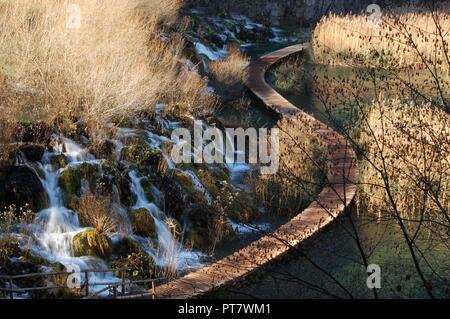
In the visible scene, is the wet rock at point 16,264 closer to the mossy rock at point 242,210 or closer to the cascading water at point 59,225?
the cascading water at point 59,225

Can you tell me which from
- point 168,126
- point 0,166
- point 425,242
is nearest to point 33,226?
point 0,166

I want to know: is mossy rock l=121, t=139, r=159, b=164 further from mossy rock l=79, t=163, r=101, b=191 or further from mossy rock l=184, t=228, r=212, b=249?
mossy rock l=184, t=228, r=212, b=249

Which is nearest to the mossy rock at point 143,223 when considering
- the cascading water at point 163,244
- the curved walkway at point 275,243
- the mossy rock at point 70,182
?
the cascading water at point 163,244

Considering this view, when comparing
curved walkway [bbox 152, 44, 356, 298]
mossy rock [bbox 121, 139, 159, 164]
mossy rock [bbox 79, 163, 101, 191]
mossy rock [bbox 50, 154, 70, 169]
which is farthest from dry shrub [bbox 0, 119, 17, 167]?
curved walkway [bbox 152, 44, 356, 298]

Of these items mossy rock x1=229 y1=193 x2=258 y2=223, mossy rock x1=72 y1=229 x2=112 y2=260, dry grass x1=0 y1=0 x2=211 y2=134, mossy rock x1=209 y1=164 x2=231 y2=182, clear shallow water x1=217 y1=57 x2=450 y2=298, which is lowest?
clear shallow water x1=217 y1=57 x2=450 y2=298

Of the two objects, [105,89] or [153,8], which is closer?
[105,89]

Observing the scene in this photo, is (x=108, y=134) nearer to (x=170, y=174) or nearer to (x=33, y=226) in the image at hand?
(x=170, y=174)

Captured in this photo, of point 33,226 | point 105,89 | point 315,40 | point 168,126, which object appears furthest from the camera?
point 315,40
